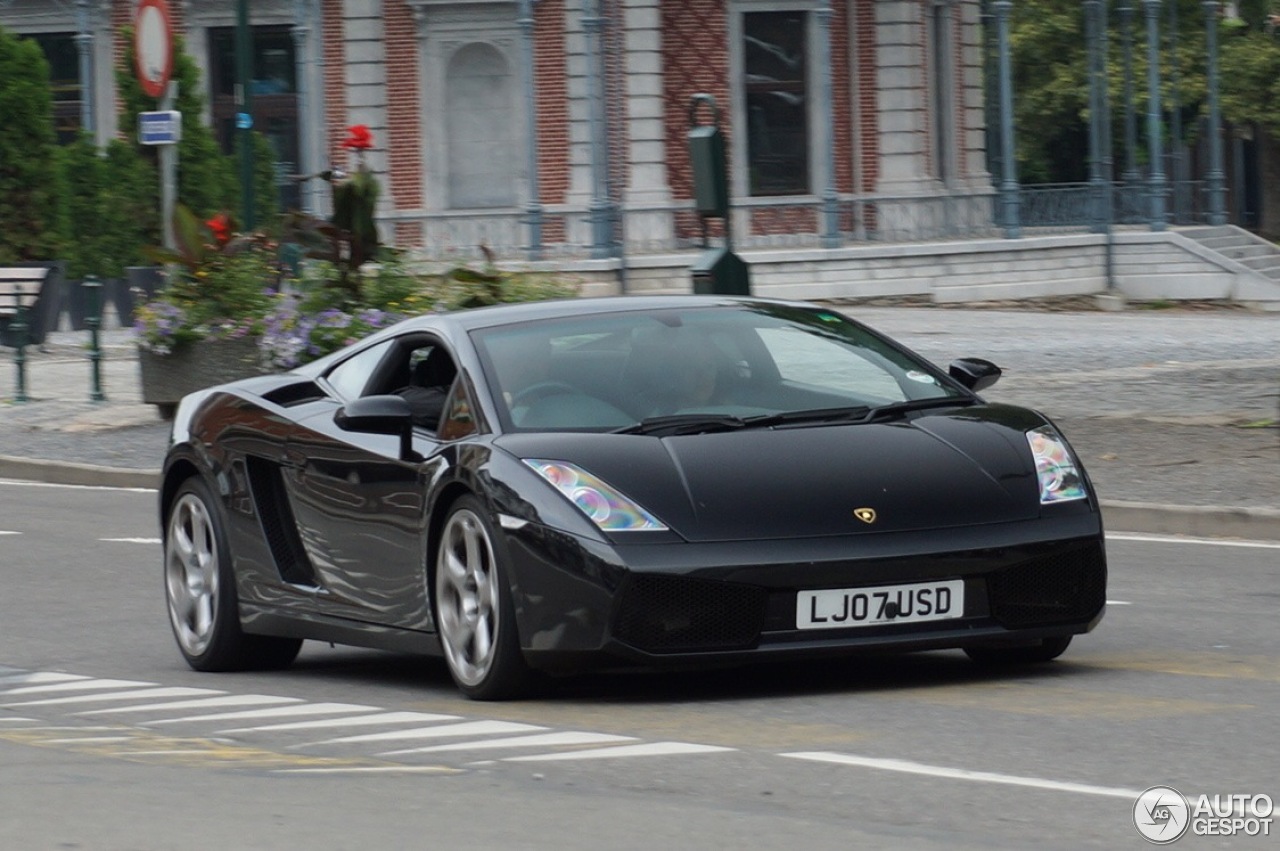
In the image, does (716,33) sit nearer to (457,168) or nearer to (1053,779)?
(457,168)

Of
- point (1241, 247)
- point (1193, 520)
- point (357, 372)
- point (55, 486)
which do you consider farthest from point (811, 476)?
point (1241, 247)

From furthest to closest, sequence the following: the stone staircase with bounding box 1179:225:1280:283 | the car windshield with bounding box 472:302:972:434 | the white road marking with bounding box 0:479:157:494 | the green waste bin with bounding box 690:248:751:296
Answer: the stone staircase with bounding box 1179:225:1280:283 < the green waste bin with bounding box 690:248:751:296 < the white road marking with bounding box 0:479:157:494 < the car windshield with bounding box 472:302:972:434

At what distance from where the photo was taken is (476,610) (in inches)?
308

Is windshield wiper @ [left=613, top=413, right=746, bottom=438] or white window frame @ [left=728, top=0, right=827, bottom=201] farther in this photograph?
white window frame @ [left=728, top=0, right=827, bottom=201]

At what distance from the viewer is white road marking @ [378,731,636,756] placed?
6.95 m

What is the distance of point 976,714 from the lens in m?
7.23

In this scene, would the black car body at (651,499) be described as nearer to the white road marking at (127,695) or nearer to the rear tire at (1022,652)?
the rear tire at (1022,652)

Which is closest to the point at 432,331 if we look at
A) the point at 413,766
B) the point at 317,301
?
the point at 413,766

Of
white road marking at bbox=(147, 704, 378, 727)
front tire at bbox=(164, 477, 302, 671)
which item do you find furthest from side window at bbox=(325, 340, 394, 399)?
white road marking at bbox=(147, 704, 378, 727)

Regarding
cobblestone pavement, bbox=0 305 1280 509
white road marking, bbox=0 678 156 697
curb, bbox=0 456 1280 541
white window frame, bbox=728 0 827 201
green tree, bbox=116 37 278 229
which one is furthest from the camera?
white window frame, bbox=728 0 827 201

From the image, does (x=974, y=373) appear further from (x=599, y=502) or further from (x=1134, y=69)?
(x=1134, y=69)

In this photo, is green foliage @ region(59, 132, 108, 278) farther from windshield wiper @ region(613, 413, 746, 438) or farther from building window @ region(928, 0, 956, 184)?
windshield wiper @ region(613, 413, 746, 438)

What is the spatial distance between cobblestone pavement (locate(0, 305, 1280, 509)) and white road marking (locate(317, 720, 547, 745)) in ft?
22.6

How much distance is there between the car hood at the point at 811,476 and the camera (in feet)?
24.7
